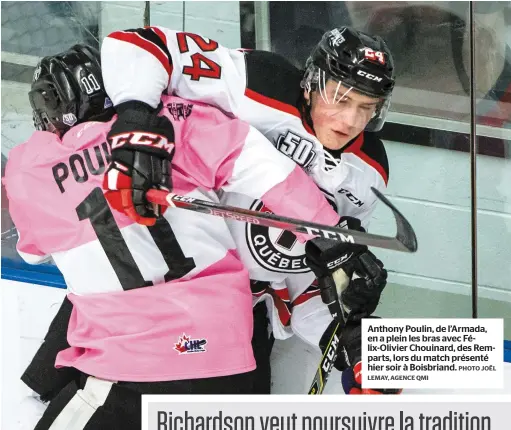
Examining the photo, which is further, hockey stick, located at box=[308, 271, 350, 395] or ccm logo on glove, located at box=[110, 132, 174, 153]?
hockey stick, located at box=[308, 271, 350, 395]

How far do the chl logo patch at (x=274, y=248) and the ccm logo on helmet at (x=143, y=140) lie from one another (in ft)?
0.79

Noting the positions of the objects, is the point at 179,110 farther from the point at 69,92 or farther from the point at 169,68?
the point at 69,92

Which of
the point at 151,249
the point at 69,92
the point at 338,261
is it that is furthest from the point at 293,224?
the point at 69,92

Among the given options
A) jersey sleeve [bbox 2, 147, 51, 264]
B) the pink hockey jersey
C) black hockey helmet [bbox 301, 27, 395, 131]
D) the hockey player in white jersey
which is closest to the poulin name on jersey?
the pink hockey jersey

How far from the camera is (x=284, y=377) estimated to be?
1785 mm

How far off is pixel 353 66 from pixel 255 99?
163 millimetres

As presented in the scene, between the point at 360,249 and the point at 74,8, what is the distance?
0.80 metres

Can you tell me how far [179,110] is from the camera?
1.53m

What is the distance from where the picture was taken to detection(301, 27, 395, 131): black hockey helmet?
151 cm

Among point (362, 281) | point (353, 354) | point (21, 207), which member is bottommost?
point (353, 354)

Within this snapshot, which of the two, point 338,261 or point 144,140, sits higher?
point 144,140

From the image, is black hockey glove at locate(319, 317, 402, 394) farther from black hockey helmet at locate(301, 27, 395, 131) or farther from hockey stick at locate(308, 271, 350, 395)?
black hockey helmet at locate(301, 27, 395, 131)

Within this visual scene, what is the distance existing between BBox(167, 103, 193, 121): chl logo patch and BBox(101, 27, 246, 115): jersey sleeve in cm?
3

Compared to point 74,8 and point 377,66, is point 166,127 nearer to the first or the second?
point 377,66
